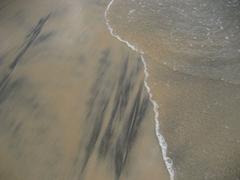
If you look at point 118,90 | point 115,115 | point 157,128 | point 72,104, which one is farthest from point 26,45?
point 157,128

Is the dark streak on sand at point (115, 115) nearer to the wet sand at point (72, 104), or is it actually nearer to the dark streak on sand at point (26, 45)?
the wet sand at point (72, 104)

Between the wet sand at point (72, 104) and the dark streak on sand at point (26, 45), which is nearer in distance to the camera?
the wet sand at point (72, 104)

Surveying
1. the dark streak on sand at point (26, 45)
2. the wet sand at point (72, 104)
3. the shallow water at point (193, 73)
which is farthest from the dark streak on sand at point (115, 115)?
the dark streak on sand at point (26, 45)

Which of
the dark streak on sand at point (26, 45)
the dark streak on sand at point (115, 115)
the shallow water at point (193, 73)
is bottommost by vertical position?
the shallow water at point (193, 73)

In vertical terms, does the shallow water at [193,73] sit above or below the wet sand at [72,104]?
below

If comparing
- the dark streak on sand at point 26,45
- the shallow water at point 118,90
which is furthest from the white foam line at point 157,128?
the dark streak on sand at point 26,45

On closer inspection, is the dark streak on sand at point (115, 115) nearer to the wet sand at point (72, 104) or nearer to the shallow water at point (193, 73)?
→ the wet sand at point (72, 104)

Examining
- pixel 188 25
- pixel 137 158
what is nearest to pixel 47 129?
pixel 137 158

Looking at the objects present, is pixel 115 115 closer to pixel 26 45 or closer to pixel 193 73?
pixel 193 73

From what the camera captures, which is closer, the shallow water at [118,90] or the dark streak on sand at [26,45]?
the shallow water at [118,90]

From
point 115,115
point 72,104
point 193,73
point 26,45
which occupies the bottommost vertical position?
point 193,73
